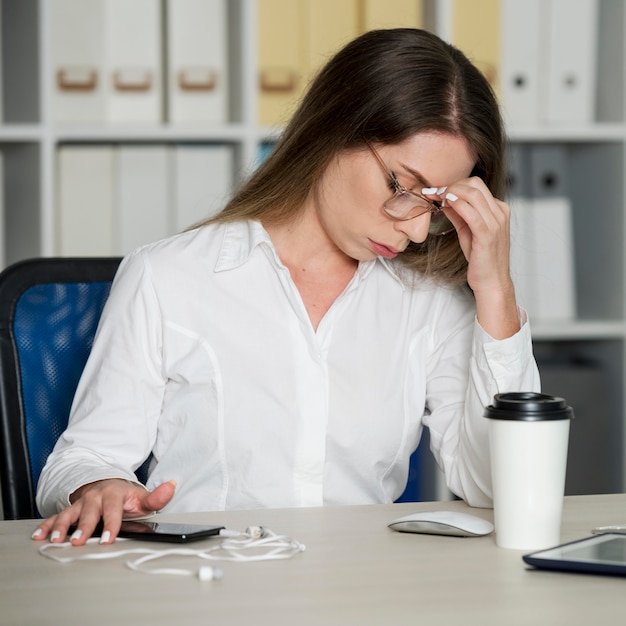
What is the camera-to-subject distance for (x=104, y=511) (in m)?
1.03

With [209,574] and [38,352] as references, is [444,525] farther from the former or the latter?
[38,352]

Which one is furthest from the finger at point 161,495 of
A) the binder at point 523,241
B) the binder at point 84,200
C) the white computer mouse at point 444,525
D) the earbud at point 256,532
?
the binder at point 523,241

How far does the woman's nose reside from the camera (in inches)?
53.6

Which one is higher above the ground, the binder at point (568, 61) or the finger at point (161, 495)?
the binder at point (568, 61)

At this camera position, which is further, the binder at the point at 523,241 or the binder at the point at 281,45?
the binder at the point at 523,241

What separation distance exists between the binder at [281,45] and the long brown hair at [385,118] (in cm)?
82

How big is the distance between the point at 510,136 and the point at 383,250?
1.09 meters

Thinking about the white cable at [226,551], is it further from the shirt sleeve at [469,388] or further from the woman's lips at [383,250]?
the woman's lips at [383,250]

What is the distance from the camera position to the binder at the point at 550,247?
2.48 m

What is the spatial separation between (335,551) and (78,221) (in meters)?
1.46

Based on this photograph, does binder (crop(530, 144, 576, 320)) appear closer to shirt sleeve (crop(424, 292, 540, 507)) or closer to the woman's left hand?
shirt sleeve (crop(424, 292, 540, 507))

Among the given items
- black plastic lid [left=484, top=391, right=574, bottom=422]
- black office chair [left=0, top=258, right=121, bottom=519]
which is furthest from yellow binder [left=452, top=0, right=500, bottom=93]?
black plastic lid [left=484, top=391, right=574, bottom=422]

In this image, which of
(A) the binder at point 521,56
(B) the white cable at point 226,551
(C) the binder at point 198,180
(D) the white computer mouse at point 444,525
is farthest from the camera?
(A) the binder at point 521,56

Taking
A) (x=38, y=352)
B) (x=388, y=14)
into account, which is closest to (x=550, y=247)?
(x=388, y=14)
